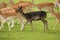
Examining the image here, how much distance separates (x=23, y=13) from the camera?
285 centimetres

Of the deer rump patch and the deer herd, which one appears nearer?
the deer herd

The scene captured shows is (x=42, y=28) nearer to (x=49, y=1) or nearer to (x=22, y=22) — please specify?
(x=22, y=22)

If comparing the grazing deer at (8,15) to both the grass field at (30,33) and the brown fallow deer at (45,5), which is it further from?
the brown fallow deer at (45,5)

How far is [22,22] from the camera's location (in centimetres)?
293

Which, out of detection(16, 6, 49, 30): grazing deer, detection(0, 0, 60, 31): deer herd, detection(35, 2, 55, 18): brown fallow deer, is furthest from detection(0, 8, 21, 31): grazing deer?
detection(35, 2, 55, 18): brown fallow deer

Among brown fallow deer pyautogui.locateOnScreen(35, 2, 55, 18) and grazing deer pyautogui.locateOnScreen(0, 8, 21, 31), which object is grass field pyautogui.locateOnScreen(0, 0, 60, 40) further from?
brown fallow deer pyautogui.locateOnScreen(35, 2, 55, 18)

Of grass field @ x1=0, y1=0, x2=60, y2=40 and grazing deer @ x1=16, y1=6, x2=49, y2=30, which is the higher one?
grazing deer @ x1=16, y1=6, x2=49, y2=30

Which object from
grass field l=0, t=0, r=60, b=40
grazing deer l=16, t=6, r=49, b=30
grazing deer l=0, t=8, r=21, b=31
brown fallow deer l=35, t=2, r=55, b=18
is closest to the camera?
grass field l=0, t=0, r=60, b=40

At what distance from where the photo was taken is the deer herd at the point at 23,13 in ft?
9.24

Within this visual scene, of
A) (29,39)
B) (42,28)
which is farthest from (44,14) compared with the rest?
(29,39)

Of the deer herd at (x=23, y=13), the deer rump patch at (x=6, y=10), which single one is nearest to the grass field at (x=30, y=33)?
the deer herd at (x=23, y=13)

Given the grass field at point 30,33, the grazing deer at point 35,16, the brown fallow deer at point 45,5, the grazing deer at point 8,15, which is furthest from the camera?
the brown fallow deer at point 45,5

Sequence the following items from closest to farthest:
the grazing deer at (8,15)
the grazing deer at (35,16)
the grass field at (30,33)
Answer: the grass field at (30,33), the grazing deer at (35,16), the grazing deer at (8,15)

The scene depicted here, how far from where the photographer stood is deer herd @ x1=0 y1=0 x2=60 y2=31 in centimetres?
282
